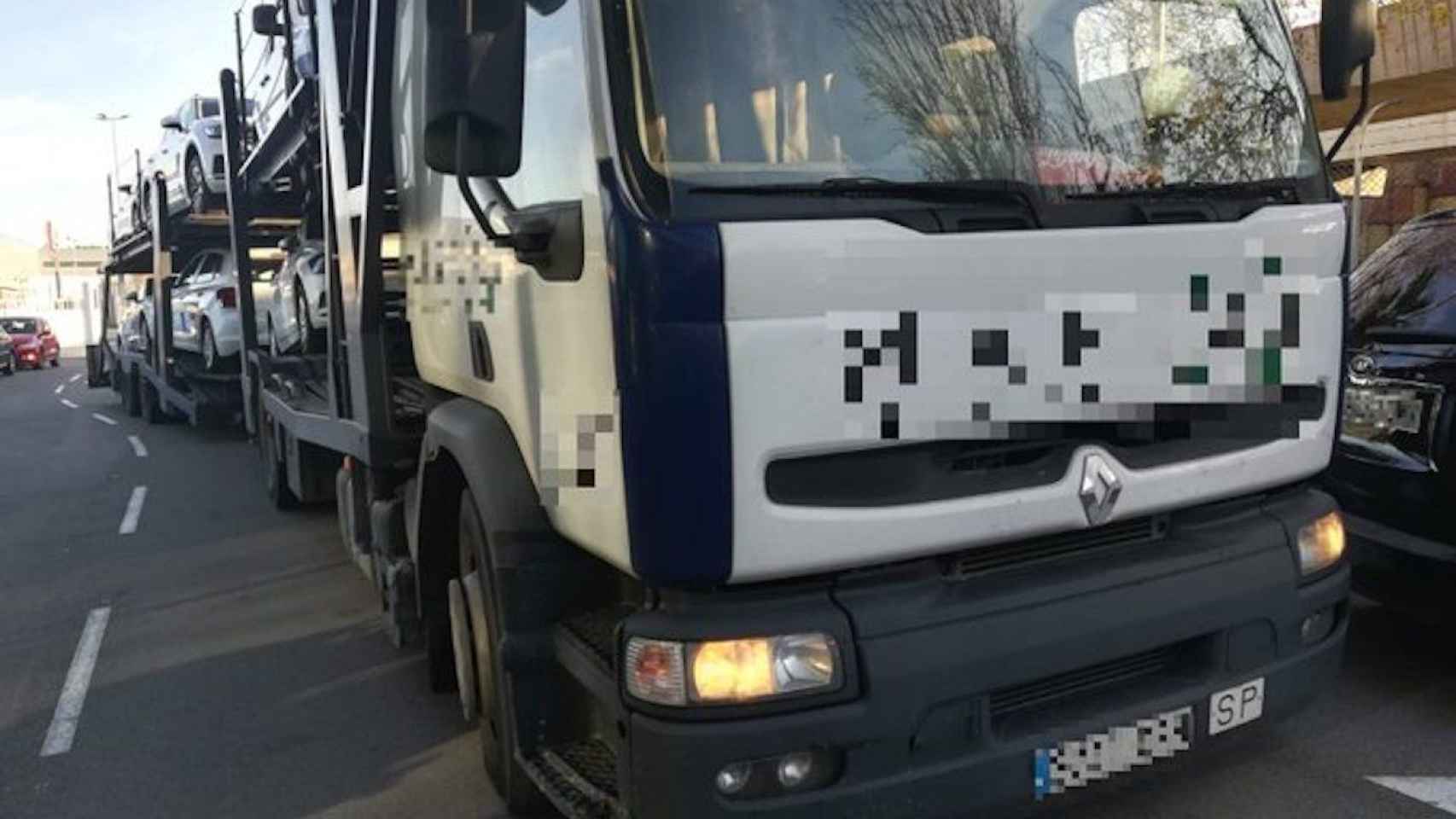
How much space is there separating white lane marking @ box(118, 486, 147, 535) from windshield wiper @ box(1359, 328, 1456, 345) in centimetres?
804

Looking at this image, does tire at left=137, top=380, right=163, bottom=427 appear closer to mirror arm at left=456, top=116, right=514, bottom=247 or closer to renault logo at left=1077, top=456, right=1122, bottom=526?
mirror arm at left=456, top=116, right=514, bottom=247

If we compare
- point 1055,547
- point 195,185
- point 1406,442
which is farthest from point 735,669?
point 195,185

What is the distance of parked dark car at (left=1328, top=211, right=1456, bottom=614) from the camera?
3926 millimetres

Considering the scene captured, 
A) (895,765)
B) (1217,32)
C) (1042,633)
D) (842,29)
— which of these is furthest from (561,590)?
(1217,32)

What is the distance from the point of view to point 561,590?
314 cm

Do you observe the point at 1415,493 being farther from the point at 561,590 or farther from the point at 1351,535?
the point at 561,590

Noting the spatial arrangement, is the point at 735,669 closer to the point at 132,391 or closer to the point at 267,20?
A: the point at 267,20

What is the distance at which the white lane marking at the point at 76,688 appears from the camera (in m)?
4.67

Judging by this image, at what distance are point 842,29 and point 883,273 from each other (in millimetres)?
629

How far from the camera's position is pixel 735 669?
2506 mm

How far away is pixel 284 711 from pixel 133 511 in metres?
5.61

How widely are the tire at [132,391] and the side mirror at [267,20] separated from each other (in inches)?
472

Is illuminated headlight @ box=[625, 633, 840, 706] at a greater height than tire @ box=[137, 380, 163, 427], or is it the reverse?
illuminated headlight @ box=[625, 633, 840, 706]

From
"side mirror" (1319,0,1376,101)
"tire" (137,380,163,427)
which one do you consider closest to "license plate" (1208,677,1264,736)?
"side mirror" (1319,0,1376,101)
